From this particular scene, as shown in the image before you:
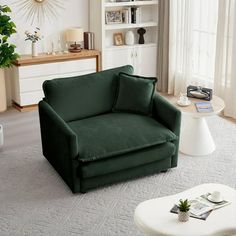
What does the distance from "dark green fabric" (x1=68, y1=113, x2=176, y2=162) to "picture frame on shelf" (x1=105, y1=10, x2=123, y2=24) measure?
2607mm

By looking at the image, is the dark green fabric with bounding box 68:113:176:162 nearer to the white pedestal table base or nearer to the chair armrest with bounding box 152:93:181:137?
the chair armrest with bounding box 152:93:181:137

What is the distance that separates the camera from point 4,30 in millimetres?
5484

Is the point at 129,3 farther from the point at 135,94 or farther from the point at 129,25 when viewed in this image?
the point at 135,94

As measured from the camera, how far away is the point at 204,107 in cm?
507

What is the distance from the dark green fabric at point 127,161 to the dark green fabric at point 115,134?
59 mm

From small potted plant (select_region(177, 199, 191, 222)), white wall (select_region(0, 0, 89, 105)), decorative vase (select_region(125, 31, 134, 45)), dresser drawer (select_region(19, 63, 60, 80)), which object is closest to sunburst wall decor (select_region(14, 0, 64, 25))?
white wall (select_region(0, 0, 89, 105))

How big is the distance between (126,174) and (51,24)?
3.20 meters

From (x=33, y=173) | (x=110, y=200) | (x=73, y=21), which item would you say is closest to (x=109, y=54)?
(x=73, y=21)

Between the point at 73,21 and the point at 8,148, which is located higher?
the point at 73,21

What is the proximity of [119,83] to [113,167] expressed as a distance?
3.45 feet

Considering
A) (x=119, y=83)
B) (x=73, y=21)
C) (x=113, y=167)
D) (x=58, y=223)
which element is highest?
(x=73, y=21)

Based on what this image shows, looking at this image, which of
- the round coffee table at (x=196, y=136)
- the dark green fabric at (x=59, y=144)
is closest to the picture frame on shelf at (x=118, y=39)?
the round coffee table at (x=196, y=136)

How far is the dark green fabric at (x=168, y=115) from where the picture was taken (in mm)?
4672

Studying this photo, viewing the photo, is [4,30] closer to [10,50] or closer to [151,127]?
[10,50]
